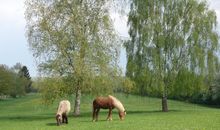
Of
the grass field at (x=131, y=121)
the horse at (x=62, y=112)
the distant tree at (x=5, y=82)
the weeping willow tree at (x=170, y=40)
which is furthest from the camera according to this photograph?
the distant tree at (x=5, y=82)

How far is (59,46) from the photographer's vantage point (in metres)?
45.1

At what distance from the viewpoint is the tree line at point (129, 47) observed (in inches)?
1768

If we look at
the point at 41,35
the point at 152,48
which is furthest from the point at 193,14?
the point at 41,35

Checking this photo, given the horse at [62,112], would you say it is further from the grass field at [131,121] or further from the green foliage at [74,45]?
the green foliage at [74,45]

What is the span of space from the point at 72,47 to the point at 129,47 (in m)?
9.16

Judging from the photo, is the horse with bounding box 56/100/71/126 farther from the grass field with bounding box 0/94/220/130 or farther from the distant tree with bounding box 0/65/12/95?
the distant tree with bounding box 0/65/12/95

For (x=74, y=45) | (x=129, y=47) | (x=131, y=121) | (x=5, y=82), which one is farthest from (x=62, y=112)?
(x=5, y=82)

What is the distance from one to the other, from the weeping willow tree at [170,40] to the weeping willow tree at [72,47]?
655cm

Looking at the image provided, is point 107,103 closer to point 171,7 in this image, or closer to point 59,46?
point 59,46

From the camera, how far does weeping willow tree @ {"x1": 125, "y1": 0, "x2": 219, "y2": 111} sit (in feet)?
170

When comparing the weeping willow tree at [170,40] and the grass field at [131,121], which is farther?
the weeping willow tree at [170,40]

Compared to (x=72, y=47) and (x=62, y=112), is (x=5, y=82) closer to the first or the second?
(x=72, y=47)

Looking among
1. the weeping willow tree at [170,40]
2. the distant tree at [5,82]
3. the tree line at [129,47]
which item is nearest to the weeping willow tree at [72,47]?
the tree line at [129,47]

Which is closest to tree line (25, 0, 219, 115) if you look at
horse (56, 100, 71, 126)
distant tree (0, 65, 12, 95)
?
horse (56, 100, 71, 126)
